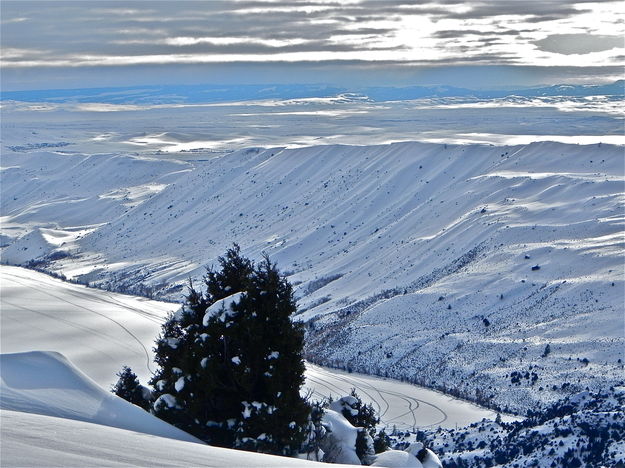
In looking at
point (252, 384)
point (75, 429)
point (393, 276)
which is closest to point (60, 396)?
point (75, 429)

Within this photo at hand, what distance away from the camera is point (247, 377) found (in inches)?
551

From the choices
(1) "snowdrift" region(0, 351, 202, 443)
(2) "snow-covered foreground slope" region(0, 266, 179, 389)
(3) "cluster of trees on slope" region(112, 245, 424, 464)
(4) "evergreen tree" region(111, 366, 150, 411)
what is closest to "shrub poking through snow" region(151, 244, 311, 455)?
(3) "cluster of trees on slope" region(112, 245, 424, 464)

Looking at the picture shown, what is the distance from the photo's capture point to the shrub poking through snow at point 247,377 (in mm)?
13844

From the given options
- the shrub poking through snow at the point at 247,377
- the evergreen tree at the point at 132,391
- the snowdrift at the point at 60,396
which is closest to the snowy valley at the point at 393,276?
the snowdrift at the point at 60,396

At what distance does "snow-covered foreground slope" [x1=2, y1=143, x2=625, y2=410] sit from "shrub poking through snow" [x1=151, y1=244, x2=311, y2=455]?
29.8 metres

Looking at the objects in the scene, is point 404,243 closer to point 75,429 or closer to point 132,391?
point 132,391

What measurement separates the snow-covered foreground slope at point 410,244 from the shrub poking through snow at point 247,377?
97.9ft

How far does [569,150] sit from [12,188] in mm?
91216

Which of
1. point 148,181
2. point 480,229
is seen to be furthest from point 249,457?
point 148,181

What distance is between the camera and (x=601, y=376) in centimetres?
4366

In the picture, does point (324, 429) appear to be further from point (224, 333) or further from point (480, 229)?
point (480, 229)

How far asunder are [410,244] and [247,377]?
61.5m

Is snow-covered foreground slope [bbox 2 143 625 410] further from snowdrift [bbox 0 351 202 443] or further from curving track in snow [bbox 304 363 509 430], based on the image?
snowdrift [bbox 0 351 202 443]

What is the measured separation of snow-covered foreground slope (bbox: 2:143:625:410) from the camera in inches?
1992
